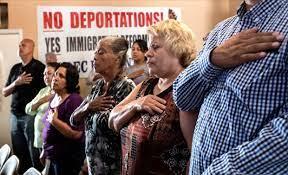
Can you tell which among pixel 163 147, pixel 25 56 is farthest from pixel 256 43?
pixel 25 56

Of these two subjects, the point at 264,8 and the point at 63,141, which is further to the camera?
the point at 63,141

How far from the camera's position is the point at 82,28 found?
6062 millimetres

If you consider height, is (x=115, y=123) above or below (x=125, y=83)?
below

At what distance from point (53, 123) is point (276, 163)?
7.85ft

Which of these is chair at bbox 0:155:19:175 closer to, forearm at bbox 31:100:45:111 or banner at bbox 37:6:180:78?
forearm at bbox 31:100:45:111

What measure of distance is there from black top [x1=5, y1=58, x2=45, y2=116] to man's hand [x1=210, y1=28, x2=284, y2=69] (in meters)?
4.29

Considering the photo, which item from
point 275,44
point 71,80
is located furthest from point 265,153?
point 71,80

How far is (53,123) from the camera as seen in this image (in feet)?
10.4

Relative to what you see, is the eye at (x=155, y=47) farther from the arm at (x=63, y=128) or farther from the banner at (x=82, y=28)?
the banner at (x=82, y=28)

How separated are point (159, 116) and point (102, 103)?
793 mm

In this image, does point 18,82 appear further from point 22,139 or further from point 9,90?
point 22,139

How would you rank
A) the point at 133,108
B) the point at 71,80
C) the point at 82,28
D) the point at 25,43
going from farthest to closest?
1. the point at 82,28
2. the point at 25,43
3. the point at 71,80
4. the point at 133,108

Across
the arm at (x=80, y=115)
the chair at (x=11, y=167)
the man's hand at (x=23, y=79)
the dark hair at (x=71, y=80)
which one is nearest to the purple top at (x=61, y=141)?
the dark hair at (x=71, y=80)

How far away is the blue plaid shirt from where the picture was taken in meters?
0.94
